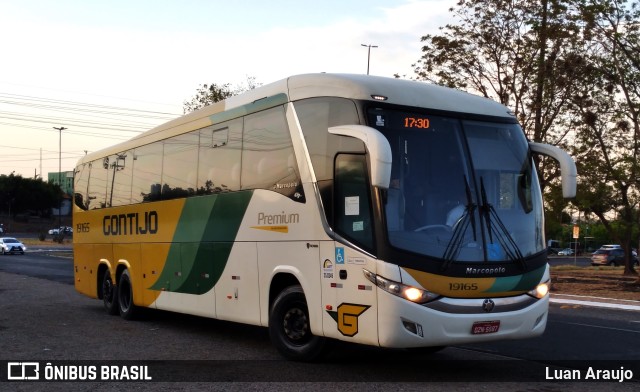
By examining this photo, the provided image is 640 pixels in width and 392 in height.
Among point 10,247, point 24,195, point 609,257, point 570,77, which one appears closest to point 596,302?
point 570,77

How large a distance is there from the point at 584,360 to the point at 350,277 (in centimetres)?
368

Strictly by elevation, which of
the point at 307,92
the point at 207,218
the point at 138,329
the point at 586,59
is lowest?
the point at 138,329

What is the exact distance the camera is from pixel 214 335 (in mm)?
12562

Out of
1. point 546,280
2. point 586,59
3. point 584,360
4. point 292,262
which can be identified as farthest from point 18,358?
point 586,59

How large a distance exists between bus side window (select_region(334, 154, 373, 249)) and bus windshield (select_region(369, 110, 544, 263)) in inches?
11.7

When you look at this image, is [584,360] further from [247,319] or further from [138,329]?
[138,329]

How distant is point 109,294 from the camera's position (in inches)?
635

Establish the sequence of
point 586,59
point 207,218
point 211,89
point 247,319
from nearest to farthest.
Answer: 1. point 247,319
2. point 207,218
3. point 586,59
4. point 211,89

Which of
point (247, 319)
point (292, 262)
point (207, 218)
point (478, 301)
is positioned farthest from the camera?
point (207, 218)

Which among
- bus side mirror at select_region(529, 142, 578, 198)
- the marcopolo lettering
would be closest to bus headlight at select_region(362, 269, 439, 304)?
bus side mirror at select_region(529, 142, 578, 198)

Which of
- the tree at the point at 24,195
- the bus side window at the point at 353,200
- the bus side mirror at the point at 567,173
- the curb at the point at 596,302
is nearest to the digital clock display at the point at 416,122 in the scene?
the bus side window at the point at 353,200

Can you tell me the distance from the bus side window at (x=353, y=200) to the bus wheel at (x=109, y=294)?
8447 millimetres

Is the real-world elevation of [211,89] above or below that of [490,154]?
above

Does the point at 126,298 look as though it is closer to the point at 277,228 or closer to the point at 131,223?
the point at 131,223
